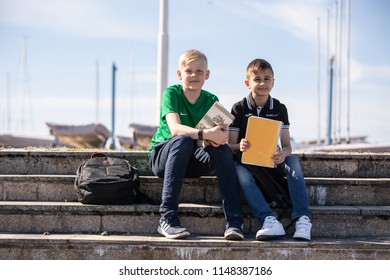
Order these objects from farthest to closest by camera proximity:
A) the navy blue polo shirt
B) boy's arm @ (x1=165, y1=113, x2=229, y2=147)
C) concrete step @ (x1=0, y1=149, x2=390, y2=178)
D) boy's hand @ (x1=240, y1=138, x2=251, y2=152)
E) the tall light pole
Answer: the tall light pole < concrete step @ (x1=0, y1=149, x2=390, y2=178) < the navy blue polo shirt < boy's hand @ (x1=240, y1=138, x2=251, y2=152) < boy's arm @ (x1=165, y1=113, x2=229, y2=147)

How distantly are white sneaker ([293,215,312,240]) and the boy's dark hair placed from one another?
1440mm

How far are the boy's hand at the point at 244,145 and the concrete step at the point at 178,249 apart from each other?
32.0 inches

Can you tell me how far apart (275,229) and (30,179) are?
2499mm

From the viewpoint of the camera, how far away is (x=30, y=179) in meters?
5.27

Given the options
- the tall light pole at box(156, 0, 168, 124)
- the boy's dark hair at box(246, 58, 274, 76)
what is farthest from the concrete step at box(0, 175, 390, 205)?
the tall light pole at box(156, 0, 168, 124)

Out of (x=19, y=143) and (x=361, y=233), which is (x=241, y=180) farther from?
(x=19, y=143)

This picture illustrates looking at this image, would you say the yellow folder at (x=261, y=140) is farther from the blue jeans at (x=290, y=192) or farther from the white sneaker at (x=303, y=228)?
the white sneaker at (x=303, y=228)

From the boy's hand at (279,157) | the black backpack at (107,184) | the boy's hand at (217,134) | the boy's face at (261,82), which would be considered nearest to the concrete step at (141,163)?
the black backpack at (107,184)

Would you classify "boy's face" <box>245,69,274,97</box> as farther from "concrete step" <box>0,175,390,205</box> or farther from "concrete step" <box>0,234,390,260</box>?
"concrete step" <box>0,234,390,260</box>

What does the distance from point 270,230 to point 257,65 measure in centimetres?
157

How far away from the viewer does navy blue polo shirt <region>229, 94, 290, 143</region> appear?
5.02m

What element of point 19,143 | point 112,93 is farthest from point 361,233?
point 112,93

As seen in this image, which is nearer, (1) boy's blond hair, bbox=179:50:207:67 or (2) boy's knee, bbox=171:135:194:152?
(2) boy's knee, bbox=171:135:194:152

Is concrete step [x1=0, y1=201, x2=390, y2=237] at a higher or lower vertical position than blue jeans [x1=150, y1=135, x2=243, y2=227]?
lower
